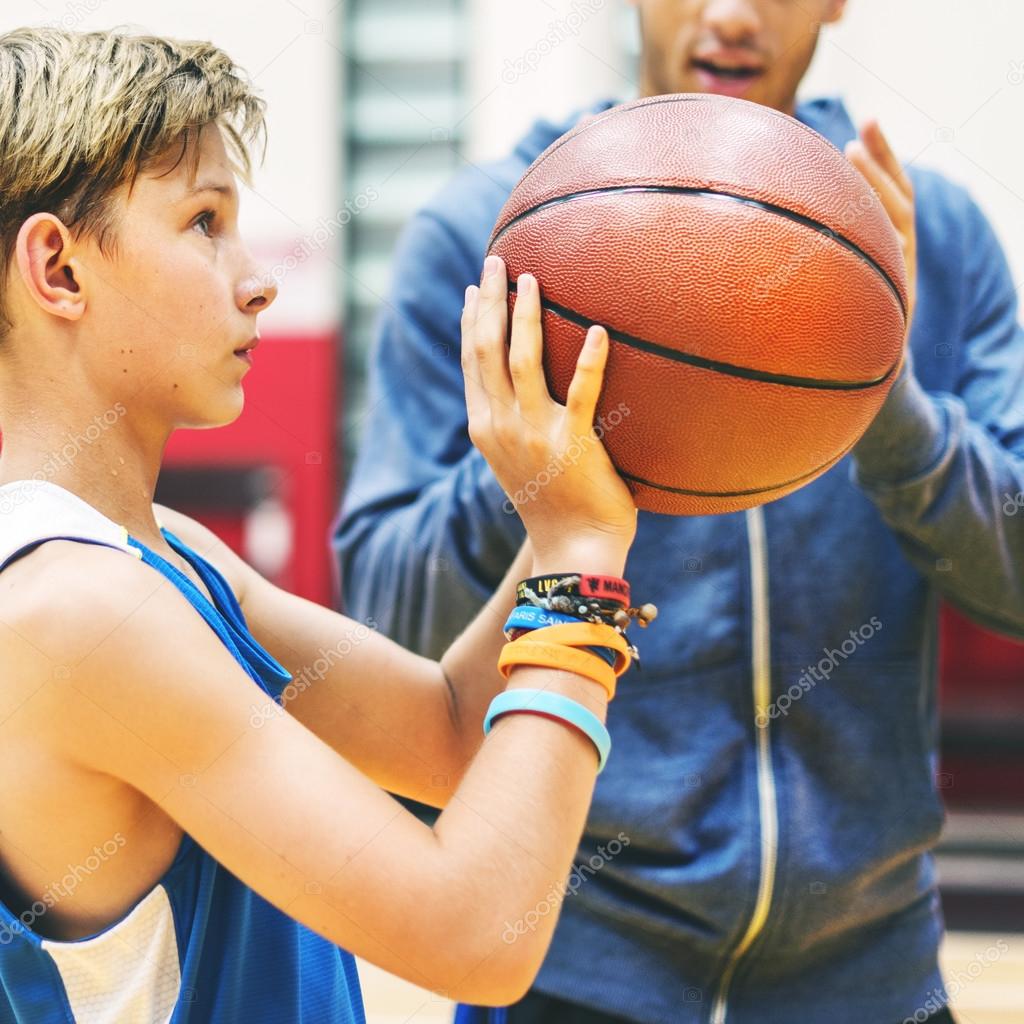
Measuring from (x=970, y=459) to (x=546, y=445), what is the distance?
82 cm

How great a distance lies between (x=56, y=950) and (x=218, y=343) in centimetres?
58

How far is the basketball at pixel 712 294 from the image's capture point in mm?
1399

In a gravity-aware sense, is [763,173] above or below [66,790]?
above

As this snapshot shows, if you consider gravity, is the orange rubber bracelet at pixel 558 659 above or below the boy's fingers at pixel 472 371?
below

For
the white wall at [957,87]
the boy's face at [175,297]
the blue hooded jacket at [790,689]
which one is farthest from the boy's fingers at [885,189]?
the white wall at [957,87]

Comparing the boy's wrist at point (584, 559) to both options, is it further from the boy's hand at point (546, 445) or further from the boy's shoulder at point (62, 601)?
the boy's shoulder at point (62, 601)

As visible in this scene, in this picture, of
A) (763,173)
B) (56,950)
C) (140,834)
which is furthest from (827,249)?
(56,950)

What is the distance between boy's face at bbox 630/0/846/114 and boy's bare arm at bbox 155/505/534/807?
821 mm

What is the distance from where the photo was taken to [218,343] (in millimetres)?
1379

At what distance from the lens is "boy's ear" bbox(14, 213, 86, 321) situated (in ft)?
Answer: 4.32

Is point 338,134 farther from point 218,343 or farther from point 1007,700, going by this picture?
point 218,343

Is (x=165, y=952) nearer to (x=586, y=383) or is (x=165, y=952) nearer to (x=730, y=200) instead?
(x=586, y=383)

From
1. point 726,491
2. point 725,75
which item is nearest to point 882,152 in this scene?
point 725,75

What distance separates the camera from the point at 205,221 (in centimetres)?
139
